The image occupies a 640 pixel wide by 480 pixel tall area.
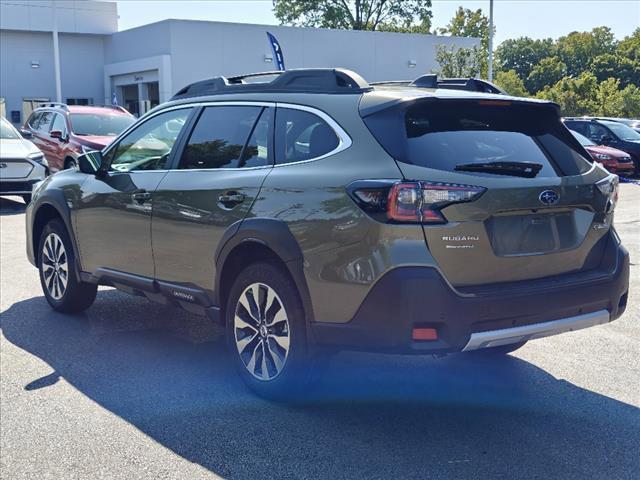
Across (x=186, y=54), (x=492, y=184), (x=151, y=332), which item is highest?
(x=186, y=54)

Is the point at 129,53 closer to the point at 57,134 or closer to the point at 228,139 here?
the point at 57,134

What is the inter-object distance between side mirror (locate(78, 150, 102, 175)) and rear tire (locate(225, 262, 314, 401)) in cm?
202

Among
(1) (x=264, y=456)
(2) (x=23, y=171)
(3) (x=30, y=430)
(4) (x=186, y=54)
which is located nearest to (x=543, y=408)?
(1) (x=264, y=456)

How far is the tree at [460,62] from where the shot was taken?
124 feet

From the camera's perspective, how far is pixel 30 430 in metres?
4.20

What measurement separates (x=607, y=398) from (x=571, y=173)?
1386 mm

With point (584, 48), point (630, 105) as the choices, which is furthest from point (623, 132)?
point (584, 48)

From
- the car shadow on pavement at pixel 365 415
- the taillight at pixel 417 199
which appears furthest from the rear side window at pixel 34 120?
the taillight at pixel 417 199

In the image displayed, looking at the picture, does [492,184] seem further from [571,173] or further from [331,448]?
[331,448]

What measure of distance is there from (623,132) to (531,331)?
19.9m

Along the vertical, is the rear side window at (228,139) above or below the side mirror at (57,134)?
above

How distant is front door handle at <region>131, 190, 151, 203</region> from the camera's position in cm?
540

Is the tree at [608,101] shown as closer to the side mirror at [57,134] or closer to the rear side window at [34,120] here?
the rear side window at [34,120]

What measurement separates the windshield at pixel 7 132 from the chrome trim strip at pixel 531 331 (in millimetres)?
13640
